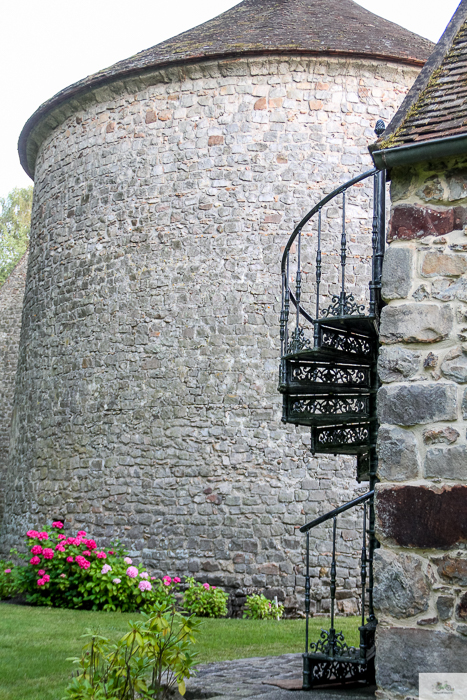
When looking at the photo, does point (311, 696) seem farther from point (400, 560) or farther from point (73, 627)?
point (73, 627)

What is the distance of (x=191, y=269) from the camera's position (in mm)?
9836

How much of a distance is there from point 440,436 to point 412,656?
115 centimetres

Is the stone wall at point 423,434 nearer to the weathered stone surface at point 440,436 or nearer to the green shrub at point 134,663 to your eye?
the weathered stone surface at point 440,436

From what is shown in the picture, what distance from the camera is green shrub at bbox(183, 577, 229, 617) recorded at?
8633 millimetres

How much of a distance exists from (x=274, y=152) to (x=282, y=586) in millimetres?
5473

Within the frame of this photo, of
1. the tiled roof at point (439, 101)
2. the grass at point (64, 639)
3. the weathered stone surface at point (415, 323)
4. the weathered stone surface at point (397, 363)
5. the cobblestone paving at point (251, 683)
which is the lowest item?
the grass at point (64, 639)

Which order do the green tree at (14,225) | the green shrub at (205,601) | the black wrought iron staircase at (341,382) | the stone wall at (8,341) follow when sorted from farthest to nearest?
the green tree at (14,225)
the stone wall at (8,341)
the green shrub at (205,601)
the black wrought iron staircase at (341,382)

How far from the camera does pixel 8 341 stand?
621 inches

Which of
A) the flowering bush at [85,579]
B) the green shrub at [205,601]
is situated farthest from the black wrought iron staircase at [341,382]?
the flowering bush at [85,579]

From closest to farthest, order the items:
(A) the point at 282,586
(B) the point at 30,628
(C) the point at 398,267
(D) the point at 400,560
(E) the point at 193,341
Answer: (D) the point at 400,560
(C) the point at 398,267
(B) the point at 30,628
(A) the point at 282,586
(E) the point at 193,341

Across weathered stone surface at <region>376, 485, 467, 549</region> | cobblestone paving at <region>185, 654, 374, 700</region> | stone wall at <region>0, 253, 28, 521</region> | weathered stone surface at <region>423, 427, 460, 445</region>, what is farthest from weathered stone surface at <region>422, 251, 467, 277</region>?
stone wall at <region>0, 253, 28, 521</region>

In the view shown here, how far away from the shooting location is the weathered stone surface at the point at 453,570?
3900 millimetres

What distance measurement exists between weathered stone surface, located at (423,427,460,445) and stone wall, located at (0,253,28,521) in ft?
40.2

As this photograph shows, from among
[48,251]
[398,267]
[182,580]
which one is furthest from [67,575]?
[398,267]
